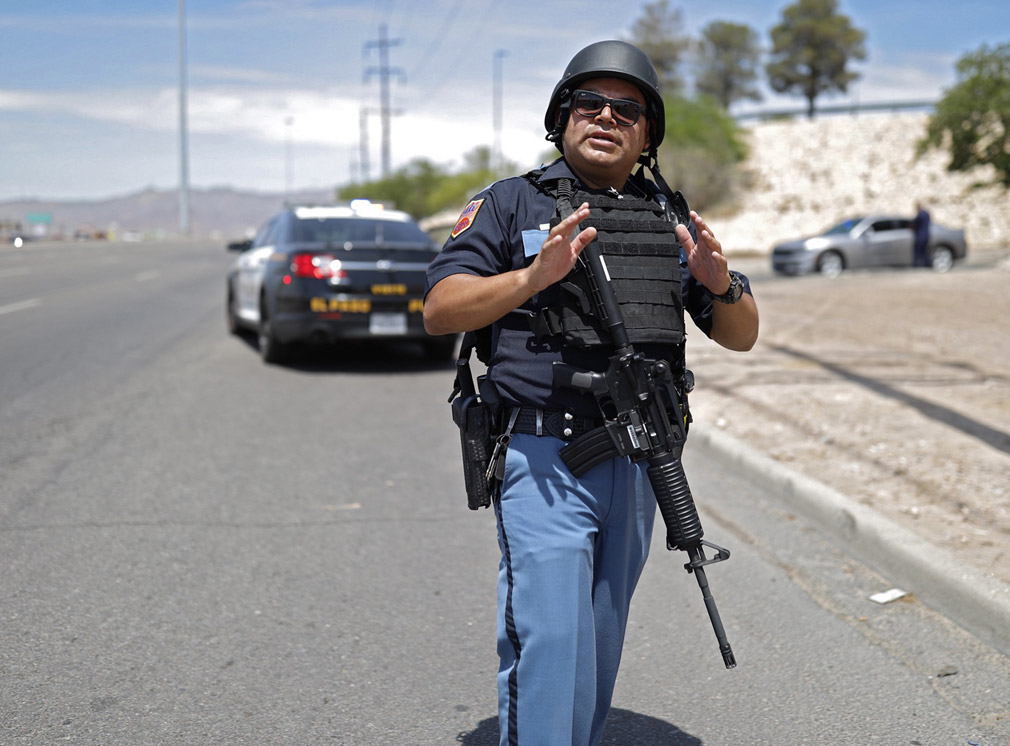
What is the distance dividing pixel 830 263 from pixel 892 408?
20.4m

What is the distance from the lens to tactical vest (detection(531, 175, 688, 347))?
8.05 feet

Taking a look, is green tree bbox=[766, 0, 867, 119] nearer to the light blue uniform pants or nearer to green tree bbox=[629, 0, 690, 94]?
green tree bbox=[629, 0, 690, 94]

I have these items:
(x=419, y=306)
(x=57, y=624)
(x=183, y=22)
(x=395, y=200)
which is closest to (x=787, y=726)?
(x=57, y=624)

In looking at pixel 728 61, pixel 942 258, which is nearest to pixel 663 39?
pixel 728 61

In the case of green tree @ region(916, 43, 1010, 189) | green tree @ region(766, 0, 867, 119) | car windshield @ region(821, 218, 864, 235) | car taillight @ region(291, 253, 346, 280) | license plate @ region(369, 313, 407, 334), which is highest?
green tree @ region(766, 0, 867, 119)

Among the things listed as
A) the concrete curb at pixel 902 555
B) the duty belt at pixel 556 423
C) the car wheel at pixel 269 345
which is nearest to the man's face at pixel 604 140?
the duty belt at pixel 556 423

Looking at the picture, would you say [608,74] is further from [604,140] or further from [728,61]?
[728,61]

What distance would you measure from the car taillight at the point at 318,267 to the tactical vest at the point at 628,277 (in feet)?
26.4

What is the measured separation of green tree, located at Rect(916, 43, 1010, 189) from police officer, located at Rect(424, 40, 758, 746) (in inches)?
1038

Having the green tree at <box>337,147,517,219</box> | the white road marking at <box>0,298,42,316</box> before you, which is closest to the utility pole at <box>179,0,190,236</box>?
the green tree at <box>337,147,517,219</box>

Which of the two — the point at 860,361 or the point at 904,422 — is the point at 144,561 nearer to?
the point at 904,422

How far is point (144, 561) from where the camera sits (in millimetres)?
4766

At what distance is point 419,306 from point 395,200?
8764 cm

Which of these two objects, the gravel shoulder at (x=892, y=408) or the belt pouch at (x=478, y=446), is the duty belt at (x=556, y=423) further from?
the gravel shoulder at (x=892, y=408)
